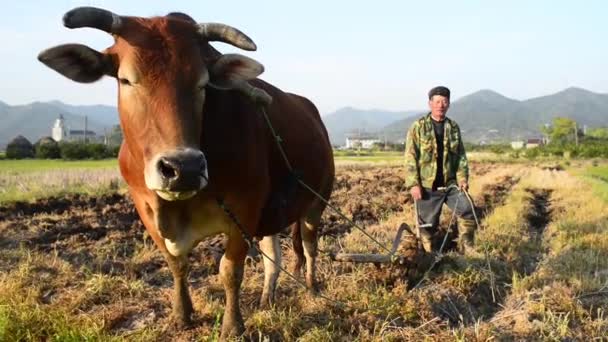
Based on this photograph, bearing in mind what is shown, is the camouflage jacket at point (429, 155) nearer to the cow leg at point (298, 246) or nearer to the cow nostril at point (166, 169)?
the cow leg at point (298, 246)

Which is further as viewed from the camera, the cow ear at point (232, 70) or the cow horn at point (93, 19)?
the cow ear at point (232, 70)

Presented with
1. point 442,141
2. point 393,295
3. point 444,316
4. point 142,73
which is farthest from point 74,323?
point 442,141

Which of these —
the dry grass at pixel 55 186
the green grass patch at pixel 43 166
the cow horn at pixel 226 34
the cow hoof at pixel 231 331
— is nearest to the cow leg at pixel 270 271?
the cow hoof at pixel 231 331

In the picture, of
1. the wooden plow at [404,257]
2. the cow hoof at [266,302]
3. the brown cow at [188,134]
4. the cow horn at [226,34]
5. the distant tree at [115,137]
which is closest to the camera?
the brown cow at [188,134]

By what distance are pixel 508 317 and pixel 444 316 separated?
0.51m

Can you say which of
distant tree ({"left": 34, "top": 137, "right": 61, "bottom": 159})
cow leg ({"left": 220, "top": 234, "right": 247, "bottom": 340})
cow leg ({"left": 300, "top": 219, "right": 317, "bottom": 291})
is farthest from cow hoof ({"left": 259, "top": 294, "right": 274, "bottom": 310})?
distant tree ({"left": 34, "top": 137, "right": 61, "bottom": 159})

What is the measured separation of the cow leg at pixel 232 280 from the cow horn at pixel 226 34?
141cm

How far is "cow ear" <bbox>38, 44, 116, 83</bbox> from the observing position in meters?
3.44

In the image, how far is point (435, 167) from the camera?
655cm

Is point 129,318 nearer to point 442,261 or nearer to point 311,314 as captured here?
point 311,314

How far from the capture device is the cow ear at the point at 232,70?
368 cm

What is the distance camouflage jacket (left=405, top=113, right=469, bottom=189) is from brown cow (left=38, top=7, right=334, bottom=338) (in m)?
2.17

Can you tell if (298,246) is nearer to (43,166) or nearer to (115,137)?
(43,166)

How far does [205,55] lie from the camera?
3.67m
